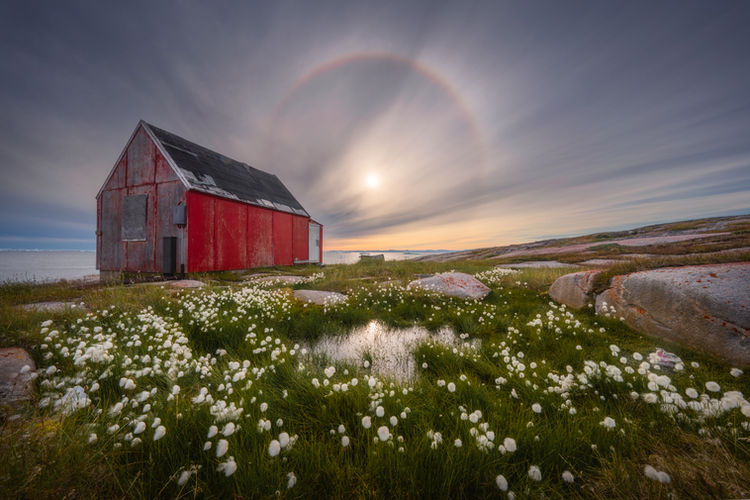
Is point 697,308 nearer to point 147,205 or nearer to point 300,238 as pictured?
point 147,205

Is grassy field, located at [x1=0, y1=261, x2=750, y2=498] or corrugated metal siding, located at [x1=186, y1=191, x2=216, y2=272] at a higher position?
corrugated metal siding, located at [x1=186, y1=191, x2=216, y2=272]

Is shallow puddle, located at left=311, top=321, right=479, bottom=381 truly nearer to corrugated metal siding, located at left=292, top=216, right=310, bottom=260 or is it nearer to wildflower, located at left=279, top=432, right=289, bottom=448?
wildflower, located at left=279, top=432, right=289, bottom=448

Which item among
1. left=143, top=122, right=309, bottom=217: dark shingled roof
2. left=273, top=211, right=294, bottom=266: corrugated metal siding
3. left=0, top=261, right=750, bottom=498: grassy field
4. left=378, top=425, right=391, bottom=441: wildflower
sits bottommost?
left=0, top=261, right=750, bottom=498: grassy field

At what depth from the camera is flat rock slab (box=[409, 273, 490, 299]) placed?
24.7 feet

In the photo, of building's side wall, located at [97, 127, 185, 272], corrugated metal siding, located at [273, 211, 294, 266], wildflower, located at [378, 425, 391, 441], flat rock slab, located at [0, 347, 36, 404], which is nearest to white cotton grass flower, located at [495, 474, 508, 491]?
wildflower, located at [378, 425, 391, 441]

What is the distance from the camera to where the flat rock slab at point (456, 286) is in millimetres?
7543

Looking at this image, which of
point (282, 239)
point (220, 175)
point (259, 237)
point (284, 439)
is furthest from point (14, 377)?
point (282, 239)

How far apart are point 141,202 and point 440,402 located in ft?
63.6

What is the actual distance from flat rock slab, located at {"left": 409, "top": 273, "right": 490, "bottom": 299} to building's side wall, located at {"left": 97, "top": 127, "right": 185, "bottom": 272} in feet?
45.5

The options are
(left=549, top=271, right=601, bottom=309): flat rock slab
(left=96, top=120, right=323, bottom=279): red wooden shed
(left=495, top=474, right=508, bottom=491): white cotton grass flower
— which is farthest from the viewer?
(left=96, top=120, right=323, bottom=279): red wooden shed

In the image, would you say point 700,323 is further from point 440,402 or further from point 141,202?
point 141,202

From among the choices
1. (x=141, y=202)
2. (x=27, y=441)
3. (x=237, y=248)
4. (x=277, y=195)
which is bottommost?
(x=27, y=441)

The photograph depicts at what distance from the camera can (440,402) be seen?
2.65 metres

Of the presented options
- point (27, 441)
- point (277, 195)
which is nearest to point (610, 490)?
point (27, 441)
